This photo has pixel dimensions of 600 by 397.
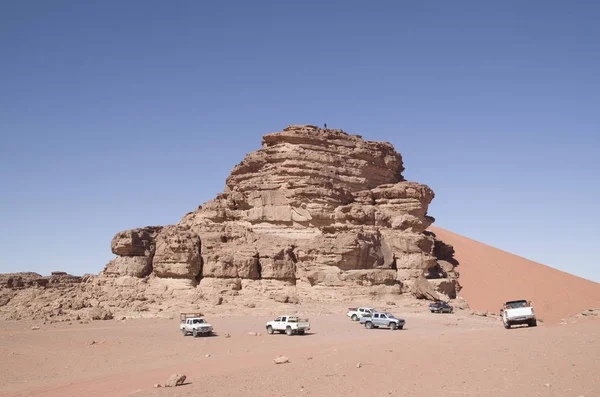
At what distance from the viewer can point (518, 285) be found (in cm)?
7031

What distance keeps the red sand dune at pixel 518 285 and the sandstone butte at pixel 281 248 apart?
61.2ft

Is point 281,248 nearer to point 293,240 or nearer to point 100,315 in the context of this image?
point 293,240

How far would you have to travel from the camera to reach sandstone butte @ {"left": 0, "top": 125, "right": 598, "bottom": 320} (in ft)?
128

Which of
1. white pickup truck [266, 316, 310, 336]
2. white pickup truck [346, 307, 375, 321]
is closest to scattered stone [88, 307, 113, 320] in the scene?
white pickup truck [266, 316, 310, 336]

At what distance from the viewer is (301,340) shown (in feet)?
79.7

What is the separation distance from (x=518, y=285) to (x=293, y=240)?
40.6 meters

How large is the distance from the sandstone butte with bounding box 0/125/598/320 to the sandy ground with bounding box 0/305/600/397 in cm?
1010

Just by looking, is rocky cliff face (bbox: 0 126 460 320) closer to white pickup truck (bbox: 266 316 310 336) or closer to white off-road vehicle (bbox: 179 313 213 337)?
white off-road vehicle (bbox: 179 313 213 337)

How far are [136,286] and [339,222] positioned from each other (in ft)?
51.8

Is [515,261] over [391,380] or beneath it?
over

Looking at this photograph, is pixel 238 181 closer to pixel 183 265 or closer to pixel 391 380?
pixel 183 265

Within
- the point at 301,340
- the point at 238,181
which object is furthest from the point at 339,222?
the point at 301,340

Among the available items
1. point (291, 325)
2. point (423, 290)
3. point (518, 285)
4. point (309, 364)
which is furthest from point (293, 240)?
point (518, 285)

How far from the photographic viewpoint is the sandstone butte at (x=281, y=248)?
3894 centimetres
